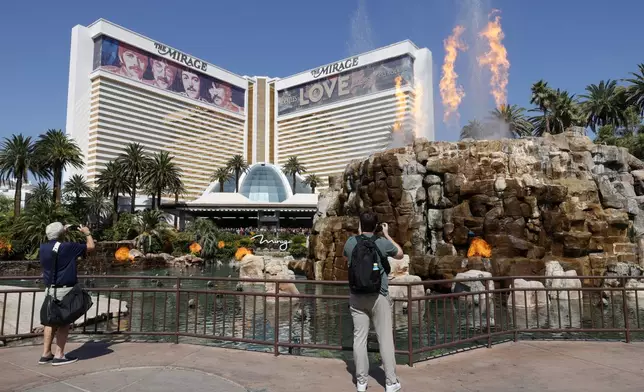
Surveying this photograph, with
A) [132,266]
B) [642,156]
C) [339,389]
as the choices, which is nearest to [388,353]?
[339,389]

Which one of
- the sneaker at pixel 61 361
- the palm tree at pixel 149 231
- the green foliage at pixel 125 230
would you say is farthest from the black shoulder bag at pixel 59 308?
the green foliage at pixel 125 230

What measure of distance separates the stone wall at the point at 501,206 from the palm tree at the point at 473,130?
2999cm

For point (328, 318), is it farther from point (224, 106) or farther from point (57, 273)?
point (224, 106)

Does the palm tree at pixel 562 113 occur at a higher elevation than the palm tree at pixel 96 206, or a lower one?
higher

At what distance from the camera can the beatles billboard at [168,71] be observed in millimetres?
100438

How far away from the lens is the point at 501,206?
22344 mm

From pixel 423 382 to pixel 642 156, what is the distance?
5047cm

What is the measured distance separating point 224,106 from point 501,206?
12072 centimetres

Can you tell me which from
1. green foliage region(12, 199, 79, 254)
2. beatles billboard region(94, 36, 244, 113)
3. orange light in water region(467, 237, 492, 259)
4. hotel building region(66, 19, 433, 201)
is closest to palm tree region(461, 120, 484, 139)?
hotel building region(66, 19, 433, 201)

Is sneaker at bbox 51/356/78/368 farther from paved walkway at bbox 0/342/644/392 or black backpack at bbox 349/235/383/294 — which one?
black backpack at bbox 349/235/383/294

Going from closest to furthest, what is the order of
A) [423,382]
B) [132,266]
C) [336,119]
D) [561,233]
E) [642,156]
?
[423,382] < [561,233] < [132,266] < [642,156] < [336,119]

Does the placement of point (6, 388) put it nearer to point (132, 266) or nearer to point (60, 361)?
point (60, 361)

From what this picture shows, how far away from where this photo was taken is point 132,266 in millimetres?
40031

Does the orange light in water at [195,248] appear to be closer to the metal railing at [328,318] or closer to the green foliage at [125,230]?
the green foliage at [125,230]
